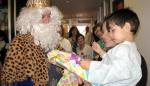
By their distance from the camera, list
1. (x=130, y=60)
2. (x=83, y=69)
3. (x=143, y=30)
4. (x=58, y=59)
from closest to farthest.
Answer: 1. (x=130, y=60)
2. (x=83, y=69)
3. (x=58, y=59)
4. (x=143, y=30)

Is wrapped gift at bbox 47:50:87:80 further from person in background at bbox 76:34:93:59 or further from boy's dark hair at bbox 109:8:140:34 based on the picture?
person in background at bbox 76:34:93:59

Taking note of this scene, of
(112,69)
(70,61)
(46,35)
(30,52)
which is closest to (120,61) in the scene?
(112,69)

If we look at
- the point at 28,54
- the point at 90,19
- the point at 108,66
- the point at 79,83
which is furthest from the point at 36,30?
the point at 90,19

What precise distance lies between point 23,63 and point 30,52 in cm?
9

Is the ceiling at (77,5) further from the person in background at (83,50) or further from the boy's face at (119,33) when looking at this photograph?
the boy's face at (119,33)

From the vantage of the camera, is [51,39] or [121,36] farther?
[51,39]

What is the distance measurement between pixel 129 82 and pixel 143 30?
2.72 metres

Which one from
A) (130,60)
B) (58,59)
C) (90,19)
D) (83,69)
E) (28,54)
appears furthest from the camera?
(90,19)

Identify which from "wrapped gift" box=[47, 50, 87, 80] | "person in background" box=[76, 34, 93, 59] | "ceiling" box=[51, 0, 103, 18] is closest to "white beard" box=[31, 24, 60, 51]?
"wrapped gift" box=[47, 50, 87, 80]

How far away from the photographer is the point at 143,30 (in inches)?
169

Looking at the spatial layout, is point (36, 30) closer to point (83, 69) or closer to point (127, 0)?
point (83, 69)

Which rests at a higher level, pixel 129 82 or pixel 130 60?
pixel 130 60

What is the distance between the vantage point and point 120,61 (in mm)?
1617

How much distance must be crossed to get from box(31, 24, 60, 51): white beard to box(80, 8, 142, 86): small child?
2.31ft
